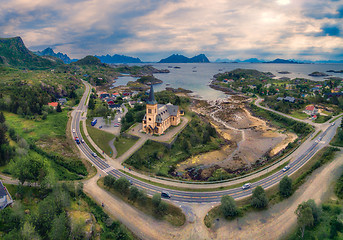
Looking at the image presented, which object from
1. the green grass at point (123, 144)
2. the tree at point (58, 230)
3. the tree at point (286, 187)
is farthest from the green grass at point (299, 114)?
the tree at point (58, 230)

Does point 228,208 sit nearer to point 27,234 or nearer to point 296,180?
point 296,180

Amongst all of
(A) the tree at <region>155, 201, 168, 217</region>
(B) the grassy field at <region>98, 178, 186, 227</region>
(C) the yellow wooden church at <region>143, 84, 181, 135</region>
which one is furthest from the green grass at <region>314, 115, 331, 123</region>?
(A) the tree at <region>155, 201, 168, 217</region>

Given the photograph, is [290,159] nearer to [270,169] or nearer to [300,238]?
[270,169]

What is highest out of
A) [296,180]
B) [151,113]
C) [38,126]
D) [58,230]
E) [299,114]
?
[151,113]

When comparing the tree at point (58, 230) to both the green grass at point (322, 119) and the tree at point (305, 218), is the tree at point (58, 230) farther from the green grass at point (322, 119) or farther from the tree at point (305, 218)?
the green grass at point (322, 119)

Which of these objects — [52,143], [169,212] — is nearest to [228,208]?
[169,212]

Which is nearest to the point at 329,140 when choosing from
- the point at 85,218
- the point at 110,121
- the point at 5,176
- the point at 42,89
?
the point at 85,218
